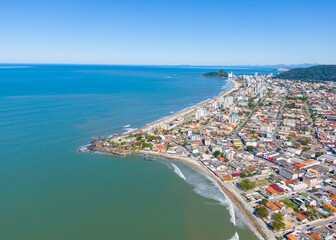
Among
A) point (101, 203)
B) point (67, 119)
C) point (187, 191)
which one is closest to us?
point (101, 203)

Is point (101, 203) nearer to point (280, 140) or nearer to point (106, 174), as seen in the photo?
point (106, 174)

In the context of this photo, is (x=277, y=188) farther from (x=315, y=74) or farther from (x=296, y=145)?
(x=315, y=74)

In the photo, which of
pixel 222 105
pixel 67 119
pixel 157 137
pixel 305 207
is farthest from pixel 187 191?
pixel 222 105

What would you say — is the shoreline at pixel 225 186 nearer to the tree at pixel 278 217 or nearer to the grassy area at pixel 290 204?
the tree at pixel 278 217

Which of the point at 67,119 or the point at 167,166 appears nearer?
the point at 167,166

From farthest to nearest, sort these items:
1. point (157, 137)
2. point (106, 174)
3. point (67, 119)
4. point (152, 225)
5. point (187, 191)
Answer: point (67, 119) < point (157, 137) < point (106, 174) < point (187, 191) < point (152, 225)

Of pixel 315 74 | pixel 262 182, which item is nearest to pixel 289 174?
pixel 262 182

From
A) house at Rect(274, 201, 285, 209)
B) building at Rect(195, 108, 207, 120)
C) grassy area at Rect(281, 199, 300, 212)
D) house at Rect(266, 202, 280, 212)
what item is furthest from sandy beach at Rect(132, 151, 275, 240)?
building at Rect(195, 108, 207, 120)
